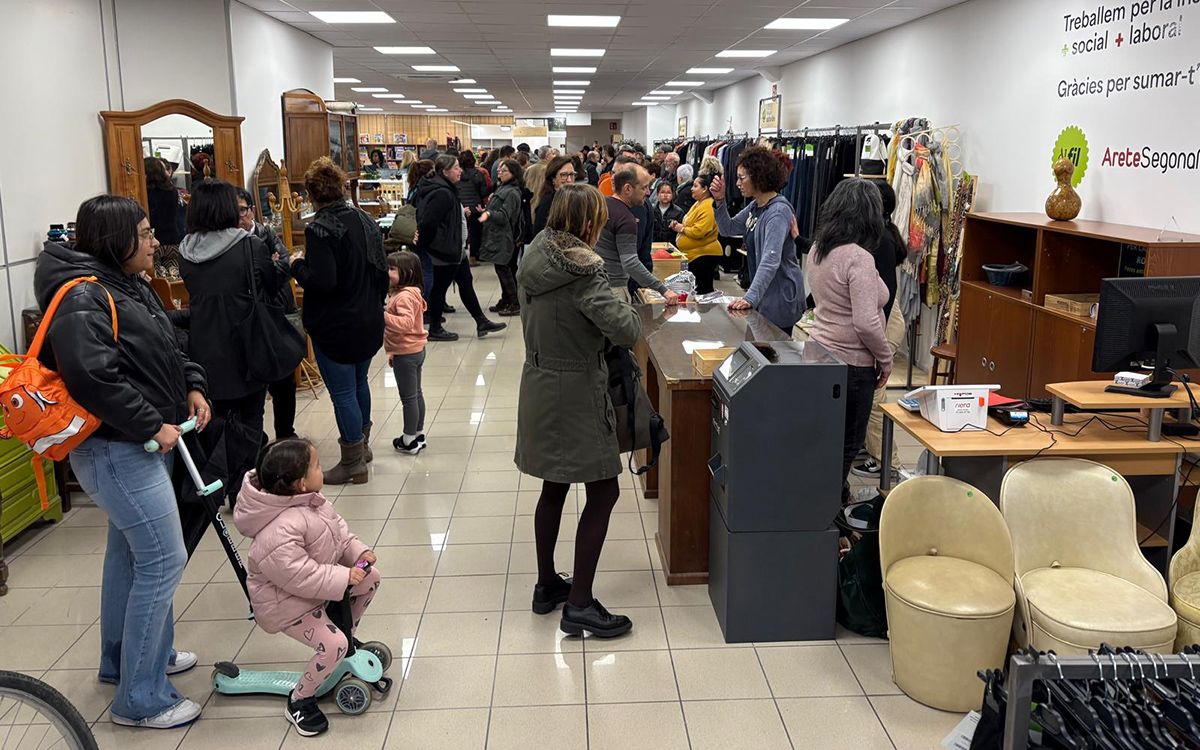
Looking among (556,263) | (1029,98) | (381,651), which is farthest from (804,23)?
(381,651)

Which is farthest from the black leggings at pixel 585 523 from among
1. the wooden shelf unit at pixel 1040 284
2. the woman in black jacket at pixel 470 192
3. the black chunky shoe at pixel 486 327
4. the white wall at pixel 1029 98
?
the woman in black jacket at pixel 470 192

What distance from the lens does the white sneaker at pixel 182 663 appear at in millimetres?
3070

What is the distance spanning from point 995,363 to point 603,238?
7.61 feet

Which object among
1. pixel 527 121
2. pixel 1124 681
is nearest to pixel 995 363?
pixel 1124 681

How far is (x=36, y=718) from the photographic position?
2.02 m

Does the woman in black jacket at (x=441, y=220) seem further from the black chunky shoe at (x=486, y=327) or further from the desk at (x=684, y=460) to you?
the desk at (x=684, y=460)

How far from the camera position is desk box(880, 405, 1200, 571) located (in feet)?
9.87

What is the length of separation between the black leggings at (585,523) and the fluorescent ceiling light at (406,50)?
8.32 metres

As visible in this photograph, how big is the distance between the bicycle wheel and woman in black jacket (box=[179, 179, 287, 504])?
1706mm

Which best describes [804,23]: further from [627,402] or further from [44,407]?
[44,407]

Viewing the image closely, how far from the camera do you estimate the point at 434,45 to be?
394 inches

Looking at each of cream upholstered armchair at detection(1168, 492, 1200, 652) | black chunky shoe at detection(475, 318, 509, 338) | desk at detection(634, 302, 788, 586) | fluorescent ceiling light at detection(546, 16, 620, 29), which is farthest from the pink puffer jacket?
fluorescent ceiling light at detection(546, 16, 620, 29)

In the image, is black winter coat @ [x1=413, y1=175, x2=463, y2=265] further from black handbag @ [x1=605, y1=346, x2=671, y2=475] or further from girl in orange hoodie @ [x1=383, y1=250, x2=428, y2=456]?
black handbag @ [x1=605, y1=346, x2=671, y2=475]

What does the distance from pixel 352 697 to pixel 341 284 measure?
86.9 inches
